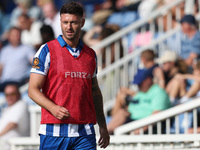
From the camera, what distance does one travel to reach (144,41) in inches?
366

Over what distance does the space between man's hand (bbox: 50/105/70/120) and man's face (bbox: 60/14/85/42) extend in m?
0.55

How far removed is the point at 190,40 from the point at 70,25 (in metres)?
4.74

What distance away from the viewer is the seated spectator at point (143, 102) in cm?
673

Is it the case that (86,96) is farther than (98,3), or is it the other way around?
(98,3)

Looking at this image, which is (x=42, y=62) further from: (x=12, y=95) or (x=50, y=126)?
(x=12, y=95)

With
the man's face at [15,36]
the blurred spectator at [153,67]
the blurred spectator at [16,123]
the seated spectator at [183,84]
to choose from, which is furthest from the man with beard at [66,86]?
the man's face at [15,36]

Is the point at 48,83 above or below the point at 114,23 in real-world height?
below

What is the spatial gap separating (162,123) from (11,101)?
9.49 feet

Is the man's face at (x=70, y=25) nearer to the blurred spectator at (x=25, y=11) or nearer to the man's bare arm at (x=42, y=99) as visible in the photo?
the man's bare arm at (x=42, y=99)

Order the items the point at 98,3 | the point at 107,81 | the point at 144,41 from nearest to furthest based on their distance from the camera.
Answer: the point at 107,81 < the point at 144,41 < the point at 98,3

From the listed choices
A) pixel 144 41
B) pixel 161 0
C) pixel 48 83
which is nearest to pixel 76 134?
pixel 48 83

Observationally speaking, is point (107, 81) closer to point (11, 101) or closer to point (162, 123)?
point (11, 101)

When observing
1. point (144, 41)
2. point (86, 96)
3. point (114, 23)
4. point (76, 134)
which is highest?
point (114, 23)

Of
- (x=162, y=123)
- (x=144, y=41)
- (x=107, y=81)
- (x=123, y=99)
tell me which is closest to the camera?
(x=162, y=123)
